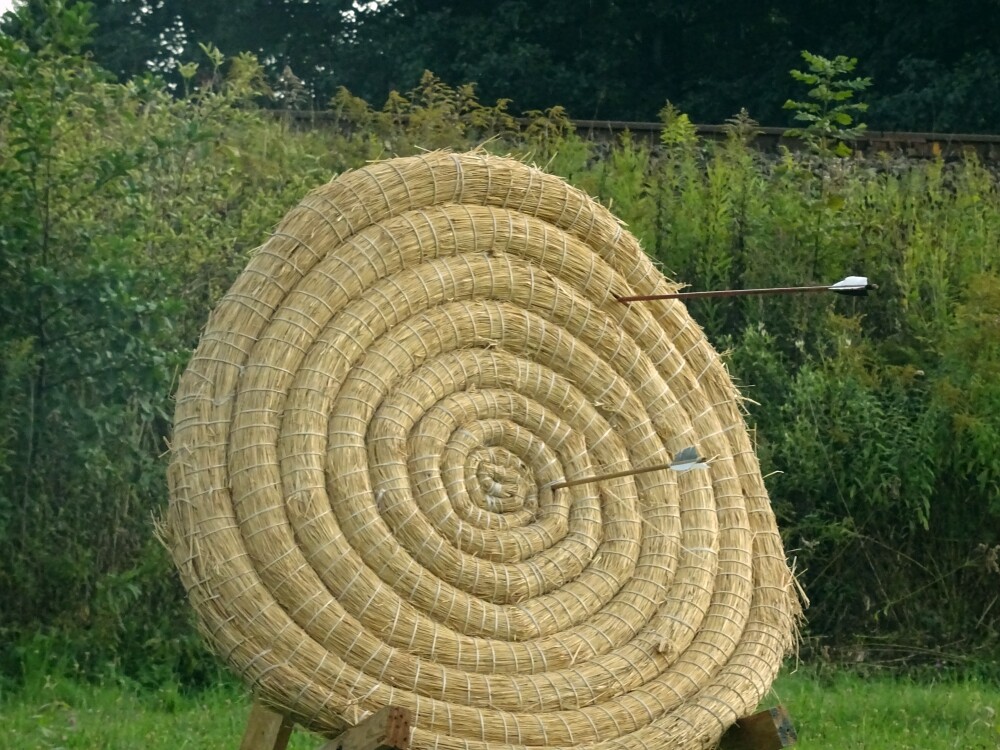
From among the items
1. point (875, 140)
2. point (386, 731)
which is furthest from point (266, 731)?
point (875, 140)

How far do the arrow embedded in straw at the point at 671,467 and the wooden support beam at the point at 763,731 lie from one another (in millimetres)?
631

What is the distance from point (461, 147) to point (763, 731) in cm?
565

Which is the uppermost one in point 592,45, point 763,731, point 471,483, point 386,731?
point 592,45

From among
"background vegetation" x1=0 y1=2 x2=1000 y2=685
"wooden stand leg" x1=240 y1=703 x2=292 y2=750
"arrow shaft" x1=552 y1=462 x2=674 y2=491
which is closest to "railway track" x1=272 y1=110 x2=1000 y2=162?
"background vegetation" x1=0 y1=2 x2=1000 y2=685

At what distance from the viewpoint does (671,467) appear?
3459 millimetres

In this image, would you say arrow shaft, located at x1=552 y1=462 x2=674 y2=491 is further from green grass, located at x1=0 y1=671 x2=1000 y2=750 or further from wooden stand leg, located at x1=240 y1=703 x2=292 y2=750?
green grass, located at x1=0 y1=671 x2=1000 y2=750

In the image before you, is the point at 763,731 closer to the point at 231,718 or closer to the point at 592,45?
the point at 231,718

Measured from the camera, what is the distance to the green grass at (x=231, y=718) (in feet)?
17.6

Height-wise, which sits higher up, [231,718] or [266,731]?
[266,731]

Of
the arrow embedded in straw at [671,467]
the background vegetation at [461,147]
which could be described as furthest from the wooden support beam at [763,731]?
the background vegetation at [461,147]

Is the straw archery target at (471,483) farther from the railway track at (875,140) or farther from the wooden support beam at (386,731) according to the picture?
the railway track at (875,140)

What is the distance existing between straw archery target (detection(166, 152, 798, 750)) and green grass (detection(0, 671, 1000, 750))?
1.47 metres

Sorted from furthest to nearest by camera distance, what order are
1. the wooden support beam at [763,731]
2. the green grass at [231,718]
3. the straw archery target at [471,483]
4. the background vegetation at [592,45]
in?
the background vegetation at [592,45] < the green grass at [231,718] < the wooden support beam at [763,731] < the straw archery target at [471,483]

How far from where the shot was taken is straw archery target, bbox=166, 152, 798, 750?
329cm
